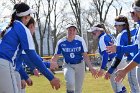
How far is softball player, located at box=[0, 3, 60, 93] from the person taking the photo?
5.89 metres

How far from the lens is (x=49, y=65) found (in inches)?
353

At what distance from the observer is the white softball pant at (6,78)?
19.3 feet

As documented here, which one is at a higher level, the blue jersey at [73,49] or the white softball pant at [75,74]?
the blue jersey at [73,49]

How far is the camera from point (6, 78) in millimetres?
5902

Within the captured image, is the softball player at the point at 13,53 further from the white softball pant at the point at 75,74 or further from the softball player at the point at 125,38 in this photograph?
the white softball pant at the point at 75,74

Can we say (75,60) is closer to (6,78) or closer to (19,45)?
(19,45)

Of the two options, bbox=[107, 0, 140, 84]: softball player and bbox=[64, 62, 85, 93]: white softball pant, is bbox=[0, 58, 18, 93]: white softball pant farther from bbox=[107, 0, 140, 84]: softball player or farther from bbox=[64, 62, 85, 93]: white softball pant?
bbox=[64, 62, 85, 93]: white softball pant

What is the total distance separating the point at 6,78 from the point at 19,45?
0.54 m

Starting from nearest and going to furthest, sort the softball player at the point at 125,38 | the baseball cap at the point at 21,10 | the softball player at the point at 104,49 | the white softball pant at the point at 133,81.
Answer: the baseball cap at the point at 21,10 < the softball player at the point at 125,38 < the white softball pant at the point at 133,81 < the softball player at the point at 104,49

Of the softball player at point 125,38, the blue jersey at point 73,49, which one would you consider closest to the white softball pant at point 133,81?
the softball player at point 125,38

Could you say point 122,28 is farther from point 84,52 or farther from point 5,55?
point 5,55

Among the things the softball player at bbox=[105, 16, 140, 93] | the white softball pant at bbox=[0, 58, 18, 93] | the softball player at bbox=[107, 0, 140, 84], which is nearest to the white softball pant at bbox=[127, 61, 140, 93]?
the softball player at bbox=[105, 16, 140, 93]

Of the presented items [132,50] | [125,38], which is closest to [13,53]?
[132,50]

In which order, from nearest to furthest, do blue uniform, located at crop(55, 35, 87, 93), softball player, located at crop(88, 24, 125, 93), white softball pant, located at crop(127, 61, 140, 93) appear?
white softball pant, located at crop(127, 61, 140, 93), softball player, located at crop(88, 24, 125, 93), blue uniform, located at crop(55, 35, 87, 93)
